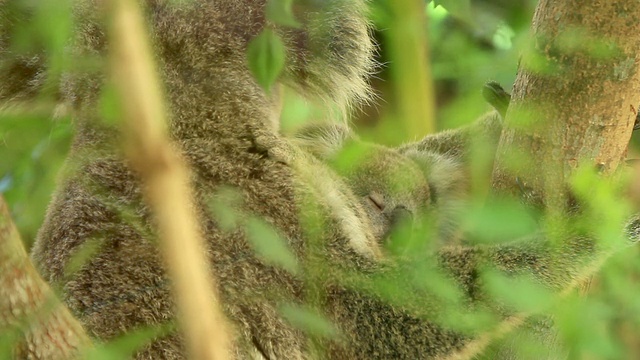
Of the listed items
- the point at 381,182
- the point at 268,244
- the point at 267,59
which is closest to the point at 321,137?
the point at 381,182

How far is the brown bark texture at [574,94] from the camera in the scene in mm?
1873

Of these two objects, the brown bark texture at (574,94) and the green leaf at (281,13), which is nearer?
the green leaf at (281,13)

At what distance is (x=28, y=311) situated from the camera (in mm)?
1154

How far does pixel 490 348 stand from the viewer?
90.0 inches

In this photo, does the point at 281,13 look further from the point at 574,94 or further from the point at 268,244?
the point at 574,94

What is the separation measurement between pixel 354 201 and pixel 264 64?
1.46 metres

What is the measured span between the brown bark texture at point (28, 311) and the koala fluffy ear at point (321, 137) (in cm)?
168

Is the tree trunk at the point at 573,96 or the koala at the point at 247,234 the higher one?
the tree trunk at the point at 573,96

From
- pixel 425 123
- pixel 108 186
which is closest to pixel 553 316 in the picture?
pixel 108 186

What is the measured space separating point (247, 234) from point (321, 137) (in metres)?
0.72

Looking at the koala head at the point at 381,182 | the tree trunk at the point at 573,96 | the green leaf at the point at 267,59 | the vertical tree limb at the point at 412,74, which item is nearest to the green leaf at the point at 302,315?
the koala head at the point at 381,182

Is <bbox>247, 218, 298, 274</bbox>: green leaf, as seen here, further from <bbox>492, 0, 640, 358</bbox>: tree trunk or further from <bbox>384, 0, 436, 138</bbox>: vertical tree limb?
<bbox>384, 0, 436, 138</bbox>: vertical tree limb

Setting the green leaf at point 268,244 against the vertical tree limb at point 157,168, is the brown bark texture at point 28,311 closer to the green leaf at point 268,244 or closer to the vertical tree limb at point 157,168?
the vertical tree limb at point 157,168

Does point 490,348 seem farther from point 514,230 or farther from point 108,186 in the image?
point 108,186
